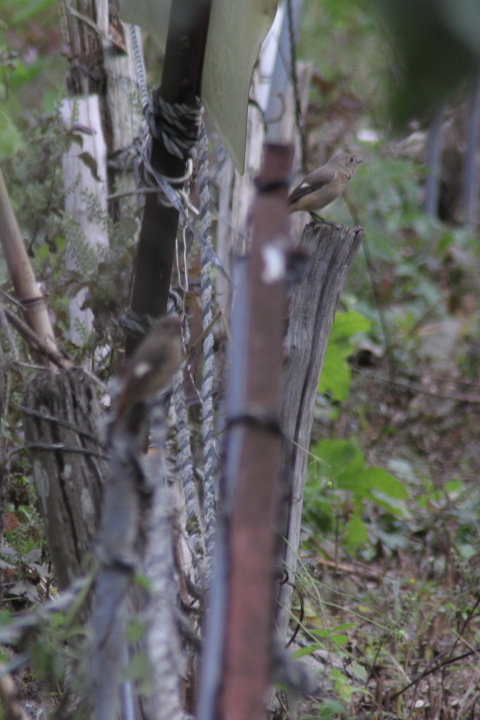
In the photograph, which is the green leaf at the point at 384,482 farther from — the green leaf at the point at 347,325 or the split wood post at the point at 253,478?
the split wood post at the point at 253,478

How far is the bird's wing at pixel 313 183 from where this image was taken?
3.51m

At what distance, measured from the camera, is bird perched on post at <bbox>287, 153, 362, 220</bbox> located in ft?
11.5

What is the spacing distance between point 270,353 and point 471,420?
5.31 metres

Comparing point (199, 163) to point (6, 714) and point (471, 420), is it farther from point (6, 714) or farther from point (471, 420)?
point (471, 420)

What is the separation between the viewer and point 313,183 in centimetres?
357

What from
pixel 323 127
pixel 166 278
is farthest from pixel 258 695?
pixel 323 127

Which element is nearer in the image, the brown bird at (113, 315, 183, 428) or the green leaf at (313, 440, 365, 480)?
the brown bird at (113, 315, 183, 428)

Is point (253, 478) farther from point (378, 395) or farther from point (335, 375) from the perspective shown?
point (378, 395)

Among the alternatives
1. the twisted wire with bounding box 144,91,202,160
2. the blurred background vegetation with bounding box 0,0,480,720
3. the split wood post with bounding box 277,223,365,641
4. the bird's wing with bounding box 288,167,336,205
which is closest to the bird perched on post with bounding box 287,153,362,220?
the bird's wing with bounding box 288,167,336,205

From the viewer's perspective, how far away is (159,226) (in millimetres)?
1997

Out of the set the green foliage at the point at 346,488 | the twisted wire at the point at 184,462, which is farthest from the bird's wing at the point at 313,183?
the twisted wire at the point at 184,462

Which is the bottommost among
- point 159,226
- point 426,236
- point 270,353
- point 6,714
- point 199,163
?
point 6,714

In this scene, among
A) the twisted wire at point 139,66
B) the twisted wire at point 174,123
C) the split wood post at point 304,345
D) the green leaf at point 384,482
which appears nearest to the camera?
the twisted wire at point 174,123

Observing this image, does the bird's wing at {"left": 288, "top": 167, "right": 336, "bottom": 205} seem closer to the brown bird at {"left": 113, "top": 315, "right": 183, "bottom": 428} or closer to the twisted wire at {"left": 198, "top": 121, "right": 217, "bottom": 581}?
the twisted wire at {"left": 198, "top": 121, "right": 217, "bottom": 581}
